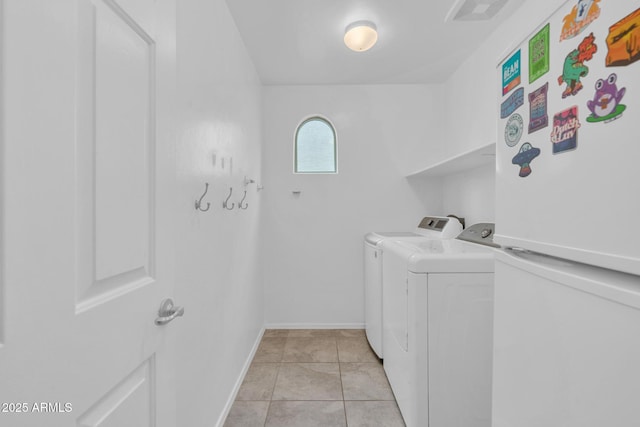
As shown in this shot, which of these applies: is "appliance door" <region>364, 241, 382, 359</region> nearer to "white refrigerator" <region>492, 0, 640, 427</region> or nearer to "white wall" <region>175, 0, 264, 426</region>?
"white wall" <region>175, 0, 264, 426</region>

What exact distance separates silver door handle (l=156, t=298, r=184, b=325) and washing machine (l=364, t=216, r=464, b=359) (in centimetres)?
161

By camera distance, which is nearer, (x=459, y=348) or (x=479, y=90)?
(x=459, y=348)

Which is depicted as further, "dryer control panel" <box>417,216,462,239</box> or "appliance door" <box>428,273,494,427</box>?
"dryer control panel" <box>417,216,462,239</box>

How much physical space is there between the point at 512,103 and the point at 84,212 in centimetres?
104

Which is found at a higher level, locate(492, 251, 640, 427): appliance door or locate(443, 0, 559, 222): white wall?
locate(443, 0, 559, 222): white wall

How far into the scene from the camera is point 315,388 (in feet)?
6.23

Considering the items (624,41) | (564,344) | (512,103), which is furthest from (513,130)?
(564,344)

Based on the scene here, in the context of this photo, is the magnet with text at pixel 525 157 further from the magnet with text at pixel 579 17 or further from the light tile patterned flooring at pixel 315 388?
the light tile patterned flooring at pixel 315 388

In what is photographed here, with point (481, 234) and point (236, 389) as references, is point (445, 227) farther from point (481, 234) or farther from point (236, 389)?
point (236, 389)

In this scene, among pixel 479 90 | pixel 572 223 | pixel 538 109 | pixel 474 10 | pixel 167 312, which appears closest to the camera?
pixel 572 223

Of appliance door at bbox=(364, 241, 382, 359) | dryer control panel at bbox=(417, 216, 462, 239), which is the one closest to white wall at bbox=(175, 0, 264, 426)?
appliance door at bbox=(364, 241, 382, 359)

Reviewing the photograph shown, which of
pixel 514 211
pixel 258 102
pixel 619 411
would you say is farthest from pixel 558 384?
pixel 258 102

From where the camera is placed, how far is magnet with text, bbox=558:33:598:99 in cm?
52

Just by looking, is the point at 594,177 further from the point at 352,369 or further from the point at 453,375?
the point at 352,369
